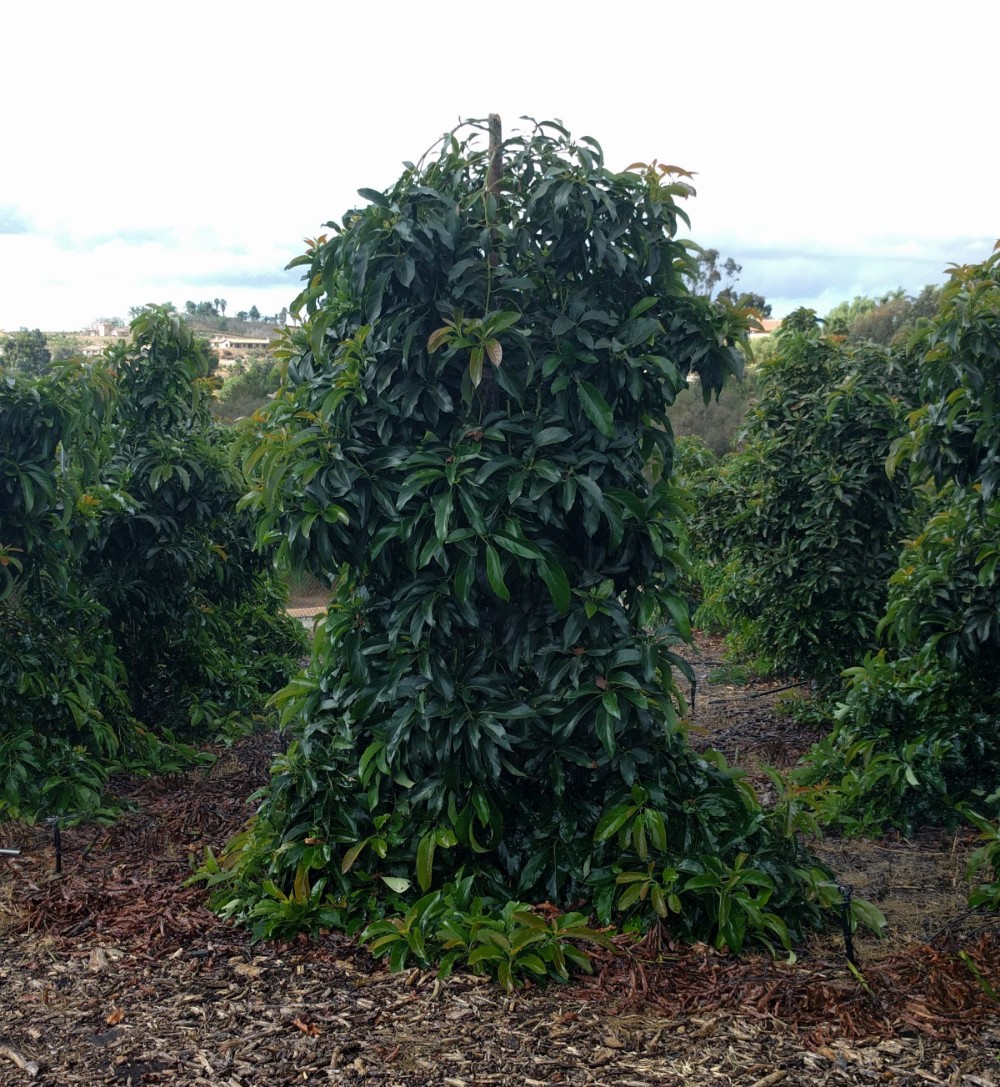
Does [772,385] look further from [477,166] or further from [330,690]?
[330,690]

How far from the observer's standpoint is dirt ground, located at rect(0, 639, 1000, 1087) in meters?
2.80

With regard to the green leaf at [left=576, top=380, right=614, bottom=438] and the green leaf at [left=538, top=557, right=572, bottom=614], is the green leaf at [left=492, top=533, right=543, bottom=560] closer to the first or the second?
the green leaf at [left=538, top=557, right=572, bottom=614]

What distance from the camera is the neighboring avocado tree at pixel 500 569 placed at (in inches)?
138

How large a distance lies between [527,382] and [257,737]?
Answer: 399 centimetres

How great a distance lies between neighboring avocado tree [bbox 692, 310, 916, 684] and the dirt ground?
10.4 ft

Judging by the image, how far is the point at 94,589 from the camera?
5965 millimetres

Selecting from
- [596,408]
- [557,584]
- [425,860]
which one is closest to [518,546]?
[557,584]

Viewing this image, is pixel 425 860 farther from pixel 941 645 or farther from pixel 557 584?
pixel 941 645

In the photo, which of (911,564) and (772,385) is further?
(772,385)

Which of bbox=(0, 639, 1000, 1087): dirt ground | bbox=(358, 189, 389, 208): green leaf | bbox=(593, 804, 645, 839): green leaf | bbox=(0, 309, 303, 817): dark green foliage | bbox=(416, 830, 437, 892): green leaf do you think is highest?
bbox=(358, 189, 389, 208): green leaf

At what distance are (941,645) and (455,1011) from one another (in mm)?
3074

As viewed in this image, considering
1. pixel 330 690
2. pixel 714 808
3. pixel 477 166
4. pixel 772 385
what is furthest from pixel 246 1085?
pixel 772 385

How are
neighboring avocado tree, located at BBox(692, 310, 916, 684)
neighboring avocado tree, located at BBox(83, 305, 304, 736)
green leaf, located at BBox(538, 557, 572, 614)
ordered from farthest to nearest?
neighboring avocado tree, located at BBox(692, 310, 916, 684), neighboring avocado tree, located at BBox(83, 305, 304, 736), green leaf, located at BBox(538, 557, 572, 614)

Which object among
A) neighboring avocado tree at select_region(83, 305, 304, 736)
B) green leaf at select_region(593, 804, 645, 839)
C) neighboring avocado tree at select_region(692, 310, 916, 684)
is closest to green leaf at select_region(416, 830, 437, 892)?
green leaf at select_region(593, 804, 645, 839)
